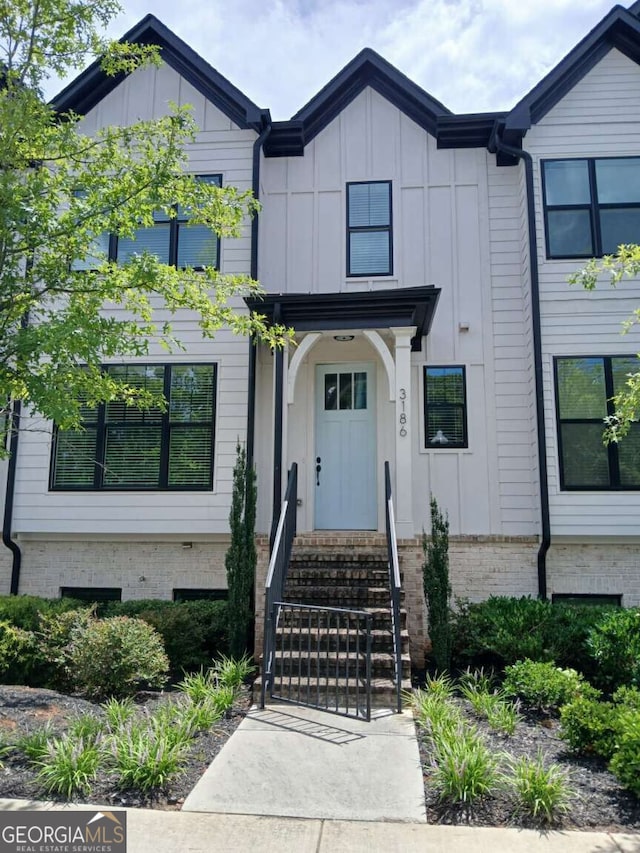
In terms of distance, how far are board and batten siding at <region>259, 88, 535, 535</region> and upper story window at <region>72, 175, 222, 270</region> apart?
90cm

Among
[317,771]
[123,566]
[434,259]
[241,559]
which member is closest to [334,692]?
[317,771]

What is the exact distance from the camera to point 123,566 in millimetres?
10172

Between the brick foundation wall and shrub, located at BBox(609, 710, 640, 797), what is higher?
the brick foundation wall

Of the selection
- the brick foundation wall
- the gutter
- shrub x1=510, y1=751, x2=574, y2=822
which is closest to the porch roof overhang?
the brick foundation wall

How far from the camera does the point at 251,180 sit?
10.8m

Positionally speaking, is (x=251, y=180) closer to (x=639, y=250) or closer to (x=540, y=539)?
(x=639, y=250)

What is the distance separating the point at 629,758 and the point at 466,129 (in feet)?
31.3

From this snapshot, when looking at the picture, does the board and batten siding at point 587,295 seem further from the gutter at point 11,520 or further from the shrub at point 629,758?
the gutter at point 11,520

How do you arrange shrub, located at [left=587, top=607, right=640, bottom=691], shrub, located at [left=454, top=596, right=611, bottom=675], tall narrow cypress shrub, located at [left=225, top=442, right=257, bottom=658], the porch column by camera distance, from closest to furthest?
shrub, located at [left=587, top=607, right=640, bottom=691]
shrub, located at [left=454, top=596, right=611, bottom=675]
tall narrow cypress shrub, located at [left=225, top=442, right=257, bottom=658]
the porch column

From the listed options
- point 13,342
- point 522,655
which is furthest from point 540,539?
point 13,342

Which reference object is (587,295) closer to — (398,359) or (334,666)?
(398,359)

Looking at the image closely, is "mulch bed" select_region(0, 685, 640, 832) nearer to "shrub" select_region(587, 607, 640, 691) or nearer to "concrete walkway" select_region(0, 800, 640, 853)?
"concrete walkway" select_region(0, 800, 640, 853)

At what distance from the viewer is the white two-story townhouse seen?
961 cm

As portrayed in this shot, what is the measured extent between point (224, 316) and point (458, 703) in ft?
15.7
